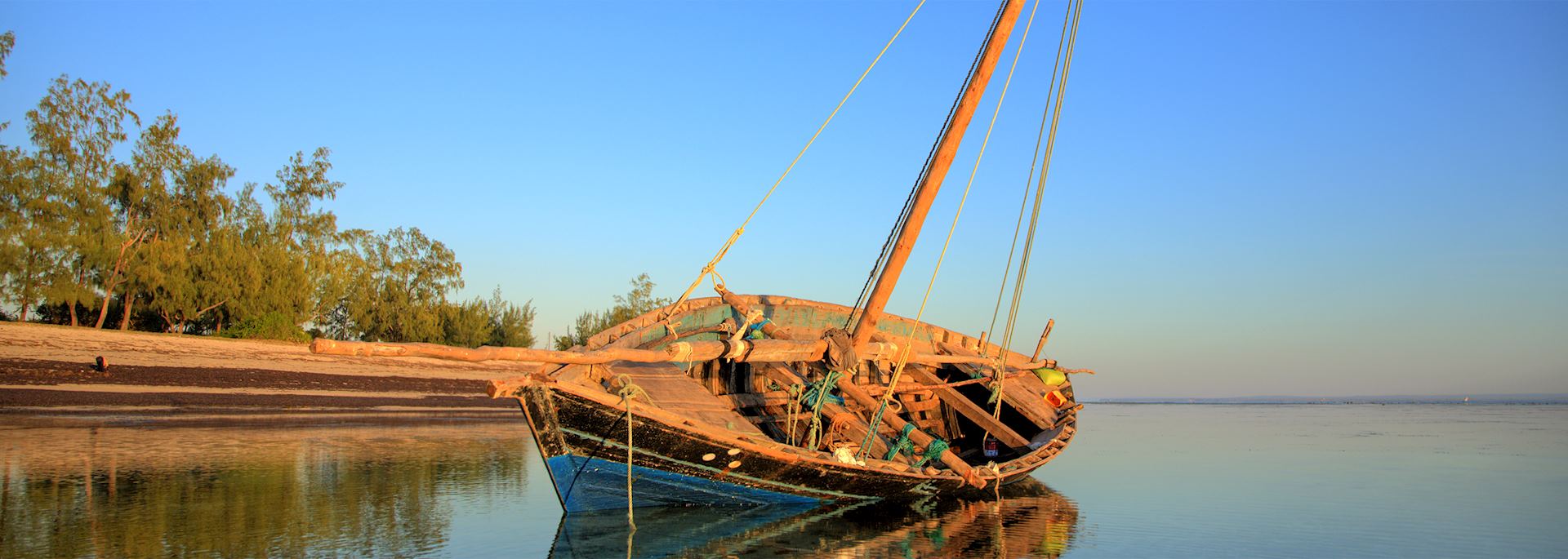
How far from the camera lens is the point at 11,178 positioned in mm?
32156

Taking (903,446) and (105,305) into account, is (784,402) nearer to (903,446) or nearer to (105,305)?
(903,446)

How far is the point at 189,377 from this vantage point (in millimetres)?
25234

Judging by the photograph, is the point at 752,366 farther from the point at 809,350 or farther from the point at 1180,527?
the point at 1180,527

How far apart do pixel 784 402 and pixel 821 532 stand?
364 centimetres

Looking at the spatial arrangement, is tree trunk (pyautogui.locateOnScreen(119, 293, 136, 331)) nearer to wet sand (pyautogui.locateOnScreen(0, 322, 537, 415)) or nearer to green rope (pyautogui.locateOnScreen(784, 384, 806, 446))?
wet sand (pyautogui.locateOnScreen(0, 322, 537, 415))

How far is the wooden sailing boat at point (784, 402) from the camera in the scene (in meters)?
9.34

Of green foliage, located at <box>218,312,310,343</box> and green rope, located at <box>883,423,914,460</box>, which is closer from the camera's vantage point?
green rope, located at <box>883,423,914,460</box>

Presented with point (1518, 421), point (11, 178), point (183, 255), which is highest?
point (11, 178)

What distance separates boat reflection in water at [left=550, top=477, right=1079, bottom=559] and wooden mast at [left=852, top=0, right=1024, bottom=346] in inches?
103

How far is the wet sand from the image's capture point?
22.4 m

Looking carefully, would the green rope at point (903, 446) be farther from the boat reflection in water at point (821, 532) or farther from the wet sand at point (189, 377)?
the wet sand at point (189, 377)

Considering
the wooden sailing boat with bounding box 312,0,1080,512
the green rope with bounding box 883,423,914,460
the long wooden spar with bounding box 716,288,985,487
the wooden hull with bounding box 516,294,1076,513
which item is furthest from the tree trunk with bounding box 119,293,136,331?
the green rope with bounding box 883,423,914,460

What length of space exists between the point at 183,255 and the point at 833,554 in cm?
3326

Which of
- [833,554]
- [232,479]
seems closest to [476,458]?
[232,479]
